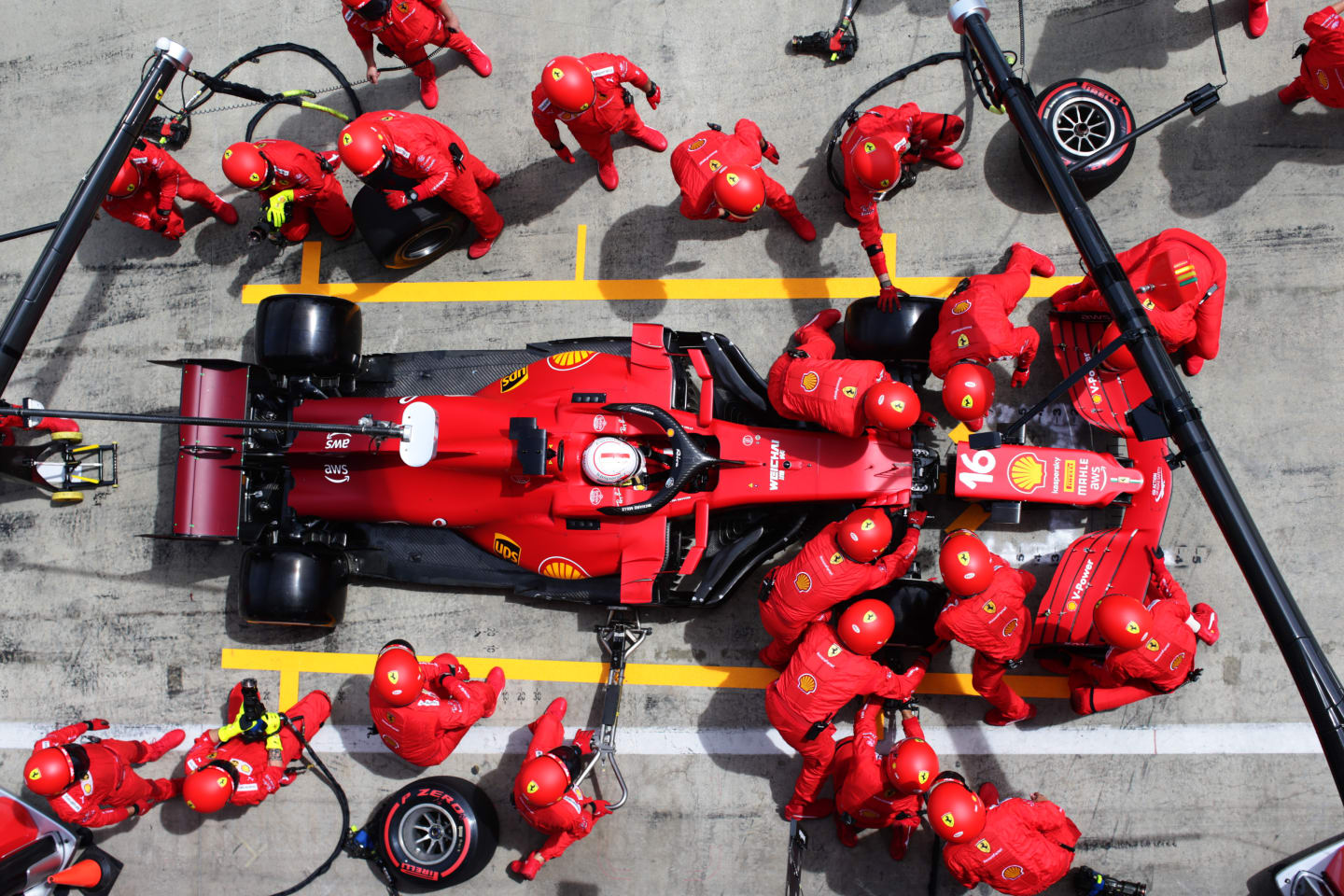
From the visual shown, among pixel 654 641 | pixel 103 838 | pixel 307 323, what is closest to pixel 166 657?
pixel 103 838

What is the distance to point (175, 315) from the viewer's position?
7.51 metres

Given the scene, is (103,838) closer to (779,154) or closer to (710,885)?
(710,885)

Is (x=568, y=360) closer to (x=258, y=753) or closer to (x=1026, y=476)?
(x=1026, y=476)

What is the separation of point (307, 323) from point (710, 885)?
17.4 feet

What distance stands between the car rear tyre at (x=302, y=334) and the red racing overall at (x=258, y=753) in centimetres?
256

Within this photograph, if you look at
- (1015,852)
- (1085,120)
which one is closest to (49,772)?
(1015,852)

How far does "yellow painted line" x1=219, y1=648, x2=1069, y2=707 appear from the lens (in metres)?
6.65

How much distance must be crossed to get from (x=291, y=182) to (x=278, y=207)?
0.23m

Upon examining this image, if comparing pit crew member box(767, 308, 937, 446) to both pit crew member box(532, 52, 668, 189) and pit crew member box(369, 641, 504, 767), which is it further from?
pit crew member box(369, 641, 504, 767)

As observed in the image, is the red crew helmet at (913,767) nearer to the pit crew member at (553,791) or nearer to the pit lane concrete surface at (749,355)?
the pit lane concrete surface at (749,355)

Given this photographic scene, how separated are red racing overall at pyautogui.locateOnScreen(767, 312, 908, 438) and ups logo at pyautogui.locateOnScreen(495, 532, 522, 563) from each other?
2.20 metres

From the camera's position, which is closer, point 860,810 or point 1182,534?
point 860,810

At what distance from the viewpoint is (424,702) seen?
594cm

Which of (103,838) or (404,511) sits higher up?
(404,511)
